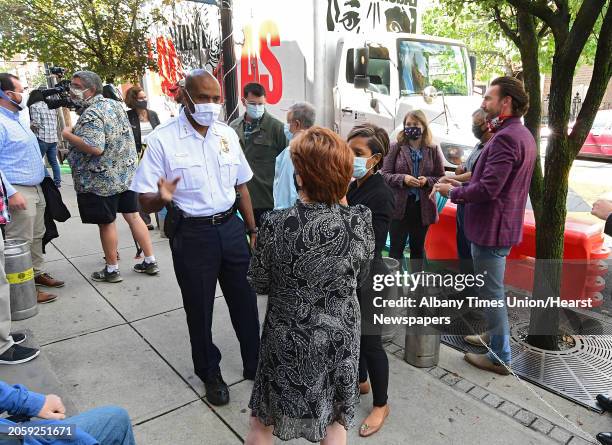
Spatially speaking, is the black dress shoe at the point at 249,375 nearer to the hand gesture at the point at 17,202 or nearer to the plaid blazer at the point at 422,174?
the plaid blazer at the point at 422,174

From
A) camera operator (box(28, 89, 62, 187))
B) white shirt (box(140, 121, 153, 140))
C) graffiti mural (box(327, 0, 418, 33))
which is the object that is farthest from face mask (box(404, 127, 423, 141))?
camera operator (box(28, 89, 62, 187))

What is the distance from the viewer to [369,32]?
7.07 metres

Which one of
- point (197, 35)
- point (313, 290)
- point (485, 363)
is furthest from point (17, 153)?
point (197, 35)

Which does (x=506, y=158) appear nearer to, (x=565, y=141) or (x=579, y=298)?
(x=565, y=141)

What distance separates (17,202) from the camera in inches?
139

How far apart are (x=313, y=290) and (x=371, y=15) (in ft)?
21.3

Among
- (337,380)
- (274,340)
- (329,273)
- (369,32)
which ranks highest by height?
(369,32)

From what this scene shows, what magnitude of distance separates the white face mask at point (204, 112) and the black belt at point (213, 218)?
508mm

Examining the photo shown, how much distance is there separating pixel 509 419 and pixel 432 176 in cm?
205

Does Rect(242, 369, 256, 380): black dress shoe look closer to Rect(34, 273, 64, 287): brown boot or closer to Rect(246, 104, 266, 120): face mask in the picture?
Rect(246, 104, 266, 120): face mask

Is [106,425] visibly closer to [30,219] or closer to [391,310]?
[391,310]

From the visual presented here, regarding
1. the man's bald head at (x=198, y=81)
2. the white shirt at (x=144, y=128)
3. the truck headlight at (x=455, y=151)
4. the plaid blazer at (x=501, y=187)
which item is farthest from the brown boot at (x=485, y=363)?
the white shirt at (x=144, y=128)

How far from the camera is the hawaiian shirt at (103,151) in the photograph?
3.92 m

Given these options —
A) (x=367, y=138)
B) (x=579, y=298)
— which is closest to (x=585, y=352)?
(x=579, y=298)
